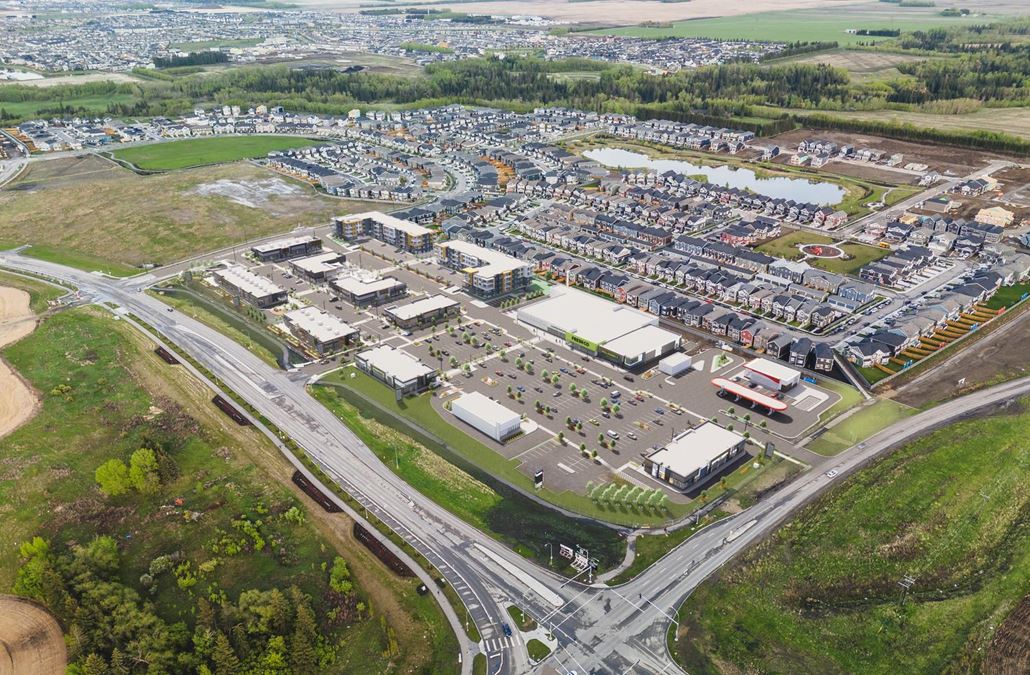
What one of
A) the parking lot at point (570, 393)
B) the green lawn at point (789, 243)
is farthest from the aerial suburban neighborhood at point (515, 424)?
the green lawn at point (789, 243)

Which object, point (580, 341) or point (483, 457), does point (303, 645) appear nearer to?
point (483, 457)

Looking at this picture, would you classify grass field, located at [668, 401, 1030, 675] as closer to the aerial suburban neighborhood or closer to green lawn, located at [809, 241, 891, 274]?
the aerial suburban neighborhood

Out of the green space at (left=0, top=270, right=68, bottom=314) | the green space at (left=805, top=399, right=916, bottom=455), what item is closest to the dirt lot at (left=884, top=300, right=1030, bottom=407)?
the green space at (left=805, top=399, right=916, bottom=455)

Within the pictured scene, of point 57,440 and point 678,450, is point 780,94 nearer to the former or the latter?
point 678,450

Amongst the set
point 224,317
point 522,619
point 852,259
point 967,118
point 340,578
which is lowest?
point 224,317

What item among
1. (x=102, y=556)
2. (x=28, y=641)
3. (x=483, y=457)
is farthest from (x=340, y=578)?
(x=28, y=641)

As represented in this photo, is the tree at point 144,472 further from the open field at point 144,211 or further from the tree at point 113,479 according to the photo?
the open field at point 144,211
